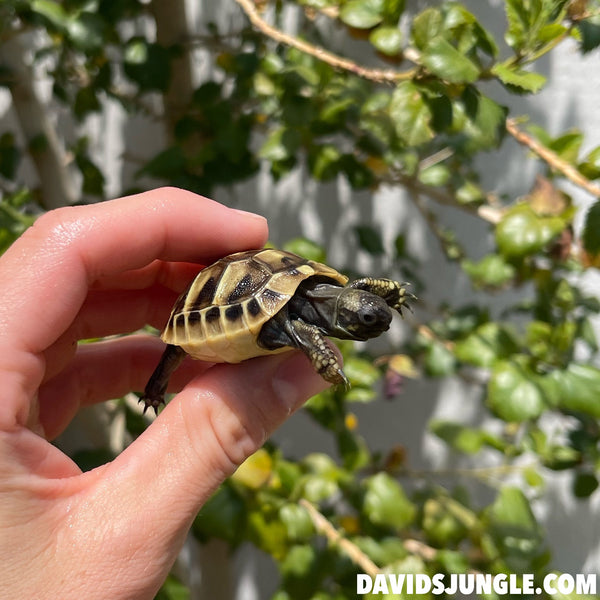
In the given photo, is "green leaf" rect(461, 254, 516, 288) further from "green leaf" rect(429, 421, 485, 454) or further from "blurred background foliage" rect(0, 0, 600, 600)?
"green leaf" rect(429, 421, 485, 454)

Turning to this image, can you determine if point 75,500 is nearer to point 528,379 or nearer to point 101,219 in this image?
point 101,219

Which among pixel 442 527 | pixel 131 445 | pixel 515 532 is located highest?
pixel 131 445

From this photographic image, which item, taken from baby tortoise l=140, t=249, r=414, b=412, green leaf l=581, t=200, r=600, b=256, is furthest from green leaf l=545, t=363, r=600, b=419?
baby tortoise l=140, t=249, r=414, b=412

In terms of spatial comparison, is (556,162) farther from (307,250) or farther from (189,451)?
(189,451)

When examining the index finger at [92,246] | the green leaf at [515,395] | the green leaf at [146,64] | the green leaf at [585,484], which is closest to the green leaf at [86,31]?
the green leaf at [146,64]

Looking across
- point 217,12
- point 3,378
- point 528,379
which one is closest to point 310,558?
point 528,379

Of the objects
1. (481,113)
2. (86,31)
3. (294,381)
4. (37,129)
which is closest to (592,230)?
(481,113)

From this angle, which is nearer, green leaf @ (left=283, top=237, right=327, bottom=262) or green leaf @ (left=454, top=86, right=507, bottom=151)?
green leaf @ (left=454, top=86, right=507, bottom=151)
